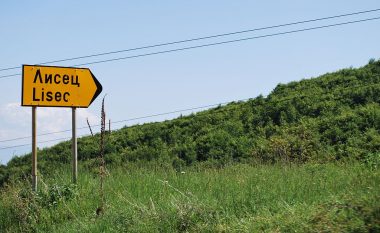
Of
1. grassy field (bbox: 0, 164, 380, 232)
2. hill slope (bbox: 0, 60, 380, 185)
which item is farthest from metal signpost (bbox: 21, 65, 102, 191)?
hill slope (bbox: 0, 60, 380, 185)

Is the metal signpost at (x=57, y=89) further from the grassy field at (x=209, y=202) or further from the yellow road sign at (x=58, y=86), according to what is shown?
the grassy field at (x=209, y=202)

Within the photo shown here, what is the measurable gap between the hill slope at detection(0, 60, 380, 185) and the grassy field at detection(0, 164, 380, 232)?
29.9 feet

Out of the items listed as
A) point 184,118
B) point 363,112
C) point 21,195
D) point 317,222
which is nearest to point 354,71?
point 363,112

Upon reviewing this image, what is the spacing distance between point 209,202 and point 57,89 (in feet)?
15.5

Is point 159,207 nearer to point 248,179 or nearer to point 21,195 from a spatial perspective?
point 248,179

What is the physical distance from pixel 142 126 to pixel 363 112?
528 inches

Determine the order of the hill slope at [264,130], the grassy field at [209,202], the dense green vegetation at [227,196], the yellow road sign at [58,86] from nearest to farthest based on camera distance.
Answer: the grassy field at [209,202], the dense green vegetation at [227,196], the yellow road sign at [58,86], the hill slope at [264,130]

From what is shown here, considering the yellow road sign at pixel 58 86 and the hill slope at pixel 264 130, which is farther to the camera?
the hill slope at pixel 264 130

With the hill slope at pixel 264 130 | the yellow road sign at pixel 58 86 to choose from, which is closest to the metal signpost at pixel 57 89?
the yellow road sign at pixel 58 86

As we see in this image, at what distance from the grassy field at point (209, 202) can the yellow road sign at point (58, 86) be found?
1.55 metres

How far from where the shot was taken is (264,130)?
977 inches

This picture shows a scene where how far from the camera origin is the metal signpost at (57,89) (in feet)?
34.8

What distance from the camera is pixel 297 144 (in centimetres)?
1966

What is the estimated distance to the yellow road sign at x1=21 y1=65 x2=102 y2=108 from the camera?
10.6 metres
